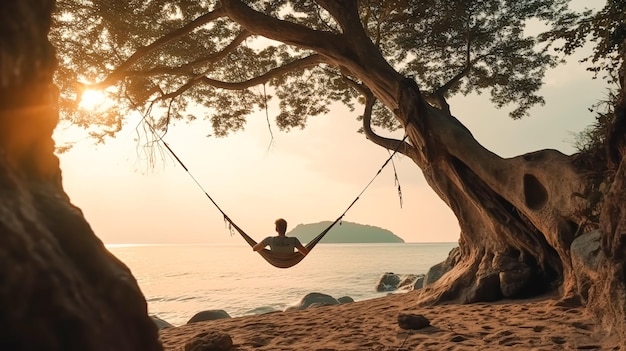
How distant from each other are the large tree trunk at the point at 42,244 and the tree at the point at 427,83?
12.4ft

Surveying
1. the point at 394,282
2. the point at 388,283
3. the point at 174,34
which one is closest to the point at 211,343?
the point at 174,34

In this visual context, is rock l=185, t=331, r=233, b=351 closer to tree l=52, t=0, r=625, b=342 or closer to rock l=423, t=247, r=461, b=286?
tree l=52, t=0, r=625, b=342

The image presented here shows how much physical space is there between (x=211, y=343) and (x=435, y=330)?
89.8 inches

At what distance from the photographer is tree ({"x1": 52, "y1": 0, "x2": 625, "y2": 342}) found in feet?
19.4

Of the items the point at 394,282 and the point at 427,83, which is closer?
the point at 427,83

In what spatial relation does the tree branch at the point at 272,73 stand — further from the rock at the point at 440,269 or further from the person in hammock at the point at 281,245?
the rock at the point at 440,269

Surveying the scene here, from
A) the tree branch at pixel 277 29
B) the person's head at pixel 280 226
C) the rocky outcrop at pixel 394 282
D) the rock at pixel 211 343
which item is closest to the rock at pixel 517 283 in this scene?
the person's head at pixel 280 226

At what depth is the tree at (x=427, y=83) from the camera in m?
5.90

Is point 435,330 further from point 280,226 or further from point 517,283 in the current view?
point 280,226

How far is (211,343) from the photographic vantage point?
431 cm

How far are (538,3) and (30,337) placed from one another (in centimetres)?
1069

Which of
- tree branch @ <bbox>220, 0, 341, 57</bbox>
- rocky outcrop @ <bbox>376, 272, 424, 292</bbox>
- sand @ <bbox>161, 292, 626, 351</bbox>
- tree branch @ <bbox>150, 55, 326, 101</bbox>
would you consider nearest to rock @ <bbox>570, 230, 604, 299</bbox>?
sand @ <bbox>161, 292, 626, 351</bbox>

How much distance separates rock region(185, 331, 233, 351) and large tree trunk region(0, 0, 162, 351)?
2.75m

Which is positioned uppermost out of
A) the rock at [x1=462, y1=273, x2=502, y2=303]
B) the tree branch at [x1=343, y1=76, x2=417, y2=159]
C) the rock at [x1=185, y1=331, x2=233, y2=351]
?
the tree branch at [x1=343, y1=76, x2=417, y2=159]
